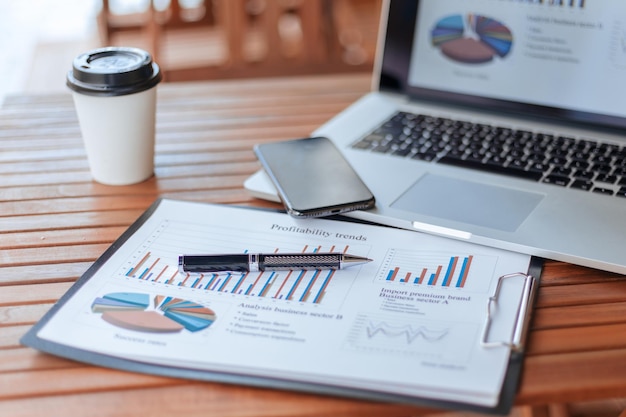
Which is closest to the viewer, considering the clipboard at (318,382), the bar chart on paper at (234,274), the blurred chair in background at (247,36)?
the clipboard at (318,382)

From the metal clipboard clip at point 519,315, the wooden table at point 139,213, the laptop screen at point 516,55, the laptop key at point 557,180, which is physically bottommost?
the wooden table at point 139,213

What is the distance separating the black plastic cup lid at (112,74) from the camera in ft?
2.69

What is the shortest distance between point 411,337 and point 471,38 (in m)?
0.57

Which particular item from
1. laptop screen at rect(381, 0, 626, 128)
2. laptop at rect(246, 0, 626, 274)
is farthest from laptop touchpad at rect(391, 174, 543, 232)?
laptop screen at rect(381, 0, 626, 128)

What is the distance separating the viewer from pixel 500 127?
0.99m

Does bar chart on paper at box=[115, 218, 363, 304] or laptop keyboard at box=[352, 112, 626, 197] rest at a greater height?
laptop keyboard at box=[352, 112, 626, 197]

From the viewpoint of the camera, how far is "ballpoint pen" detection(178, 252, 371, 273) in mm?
702

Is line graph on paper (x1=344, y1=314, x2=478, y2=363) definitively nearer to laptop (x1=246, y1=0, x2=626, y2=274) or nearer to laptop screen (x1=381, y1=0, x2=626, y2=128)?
laptop (x1=246, y1=0, x2=626, y2=274)

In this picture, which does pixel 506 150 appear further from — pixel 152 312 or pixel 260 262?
pixel 152 312

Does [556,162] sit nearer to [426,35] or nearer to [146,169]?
[426,35]

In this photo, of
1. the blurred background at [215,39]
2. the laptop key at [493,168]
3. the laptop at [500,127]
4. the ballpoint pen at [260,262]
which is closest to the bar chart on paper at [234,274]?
the ballpoint pen at [260,262]

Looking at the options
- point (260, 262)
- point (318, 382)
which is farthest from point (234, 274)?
point (318, 382)

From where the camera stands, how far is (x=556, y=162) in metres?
0.90

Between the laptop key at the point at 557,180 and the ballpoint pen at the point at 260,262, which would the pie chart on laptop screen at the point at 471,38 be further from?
the ballpoint pen at the point at 260,262
